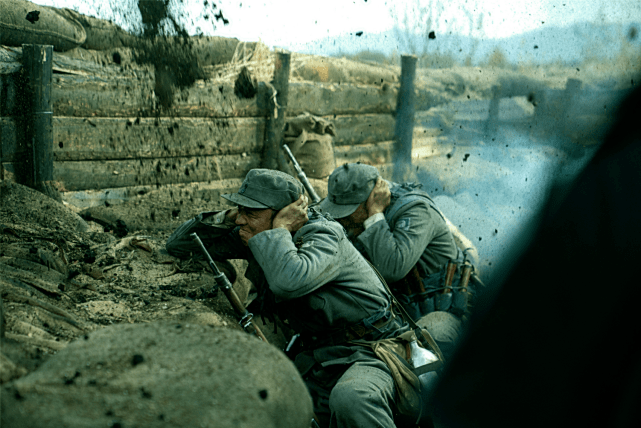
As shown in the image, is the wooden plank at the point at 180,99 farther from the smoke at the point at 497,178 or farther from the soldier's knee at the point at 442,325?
the soldier's knee at the point at 442,325

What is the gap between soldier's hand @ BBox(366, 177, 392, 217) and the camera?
10.3 ft

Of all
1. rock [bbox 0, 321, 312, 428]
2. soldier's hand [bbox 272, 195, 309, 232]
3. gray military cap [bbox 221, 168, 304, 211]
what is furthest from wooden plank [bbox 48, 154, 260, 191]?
rock [bbox 0, 321, 312, 428]

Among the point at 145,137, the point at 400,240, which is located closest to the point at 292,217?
the point at 400,240

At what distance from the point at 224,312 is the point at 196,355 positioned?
5.09 ft

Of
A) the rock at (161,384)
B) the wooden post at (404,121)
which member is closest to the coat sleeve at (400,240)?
the rock at (161,384)

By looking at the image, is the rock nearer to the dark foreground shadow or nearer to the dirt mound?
the dark foreground shadow

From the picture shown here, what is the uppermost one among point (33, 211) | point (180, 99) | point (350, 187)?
point (180, 99)

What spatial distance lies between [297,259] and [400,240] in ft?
3.31

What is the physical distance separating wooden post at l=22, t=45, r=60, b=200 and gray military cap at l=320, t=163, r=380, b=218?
2.36m

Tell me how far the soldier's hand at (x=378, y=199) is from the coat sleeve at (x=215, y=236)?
861 millimetres

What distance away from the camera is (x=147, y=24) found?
4.30 metres

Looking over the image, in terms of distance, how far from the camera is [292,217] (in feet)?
7.73

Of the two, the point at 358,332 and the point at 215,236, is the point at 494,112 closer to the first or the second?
the point at 215,236

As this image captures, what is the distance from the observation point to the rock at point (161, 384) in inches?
37.0
